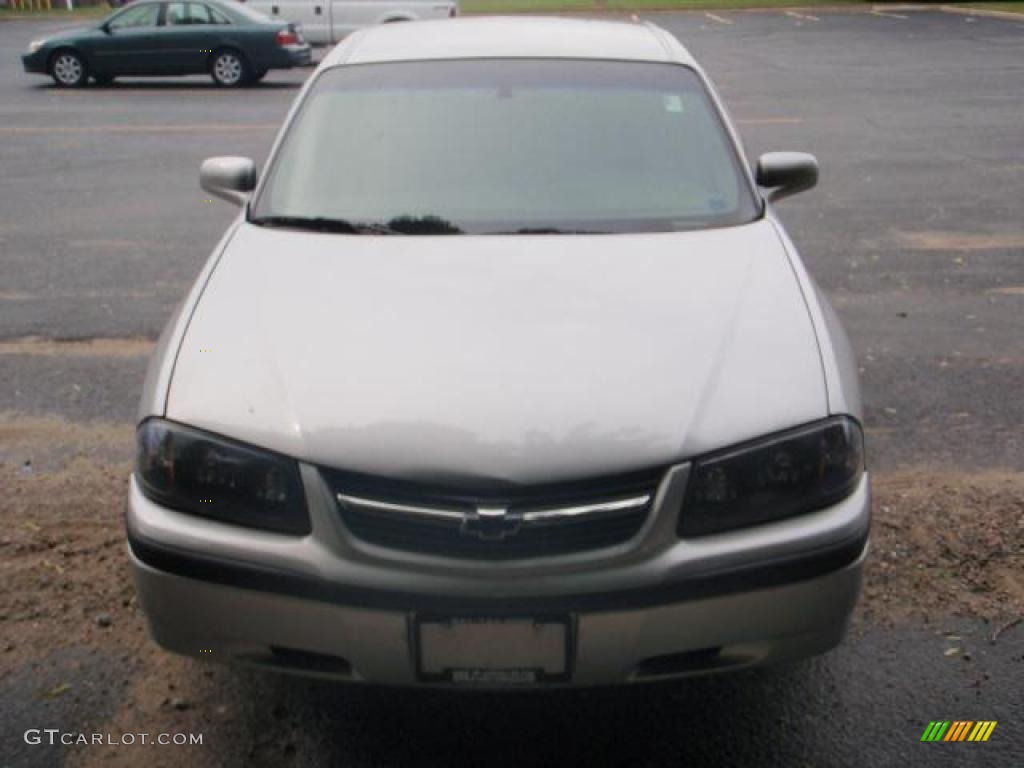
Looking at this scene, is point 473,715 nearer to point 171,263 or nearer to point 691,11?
point 171,263

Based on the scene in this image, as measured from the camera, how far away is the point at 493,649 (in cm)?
246

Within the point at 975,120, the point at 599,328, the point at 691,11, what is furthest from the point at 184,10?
the point at 691,11

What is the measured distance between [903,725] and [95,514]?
2694 millimetres

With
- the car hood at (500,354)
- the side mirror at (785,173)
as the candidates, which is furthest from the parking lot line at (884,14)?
the car hood at (500,354)

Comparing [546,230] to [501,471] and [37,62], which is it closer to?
[501,471]

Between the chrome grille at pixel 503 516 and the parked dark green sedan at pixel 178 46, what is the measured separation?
681 inches

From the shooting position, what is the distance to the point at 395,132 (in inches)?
156

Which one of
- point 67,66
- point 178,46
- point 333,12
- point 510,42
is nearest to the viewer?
point 510,42

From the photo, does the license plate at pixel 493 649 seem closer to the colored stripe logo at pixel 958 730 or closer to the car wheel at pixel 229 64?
the colored stripe logo at pixel 958 730

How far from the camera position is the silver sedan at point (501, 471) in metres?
2.44

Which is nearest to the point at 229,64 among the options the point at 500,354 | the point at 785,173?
the point at 785,173

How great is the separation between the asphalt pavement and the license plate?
413mm

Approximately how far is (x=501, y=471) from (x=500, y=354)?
39 centimetres

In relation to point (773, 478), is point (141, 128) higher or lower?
lower
